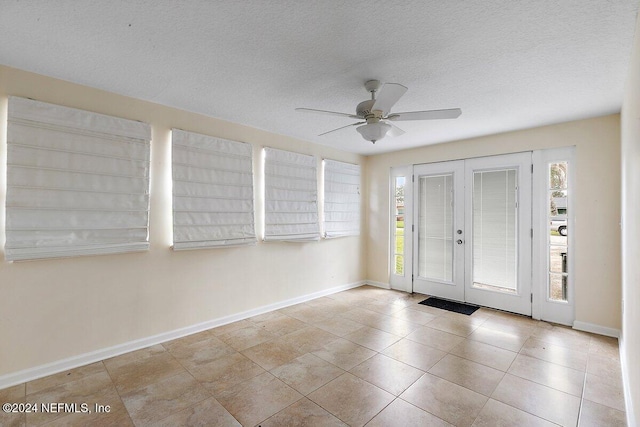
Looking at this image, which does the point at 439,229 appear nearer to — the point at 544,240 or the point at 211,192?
the point at 544,240

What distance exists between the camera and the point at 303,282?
4.64m

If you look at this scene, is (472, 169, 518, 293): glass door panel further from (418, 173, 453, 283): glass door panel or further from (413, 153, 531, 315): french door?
(418, 173, 453, 283): glass door panel

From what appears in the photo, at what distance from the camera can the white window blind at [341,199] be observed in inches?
196

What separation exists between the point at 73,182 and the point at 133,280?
3.40 ft

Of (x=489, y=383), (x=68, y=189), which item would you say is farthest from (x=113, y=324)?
(x=489, y=383)

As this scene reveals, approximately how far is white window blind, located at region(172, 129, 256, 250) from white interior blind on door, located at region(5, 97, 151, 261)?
0.33 meters

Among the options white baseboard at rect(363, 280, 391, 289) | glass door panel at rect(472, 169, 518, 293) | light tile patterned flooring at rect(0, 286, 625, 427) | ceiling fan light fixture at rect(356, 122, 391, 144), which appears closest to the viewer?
light tile patterned flooring at rect(0, 286, 625, 427)

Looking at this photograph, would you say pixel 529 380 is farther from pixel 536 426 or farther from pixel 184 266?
pixel 184 266

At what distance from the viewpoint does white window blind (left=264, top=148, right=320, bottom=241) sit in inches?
163

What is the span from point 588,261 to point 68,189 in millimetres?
5314

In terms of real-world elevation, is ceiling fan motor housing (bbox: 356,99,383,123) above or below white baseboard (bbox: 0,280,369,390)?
above

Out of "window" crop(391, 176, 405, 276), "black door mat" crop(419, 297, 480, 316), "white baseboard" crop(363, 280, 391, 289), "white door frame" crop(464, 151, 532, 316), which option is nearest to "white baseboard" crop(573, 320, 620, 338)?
"white door frame" crop(464, 151, 532, 316)

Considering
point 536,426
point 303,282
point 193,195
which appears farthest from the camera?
point 303,282

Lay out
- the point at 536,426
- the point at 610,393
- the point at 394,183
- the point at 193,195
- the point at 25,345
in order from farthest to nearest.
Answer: the point at 394,183 < the point at 193,195 < the point at 25,345 < the point at 610,393 < the point at 536,426
